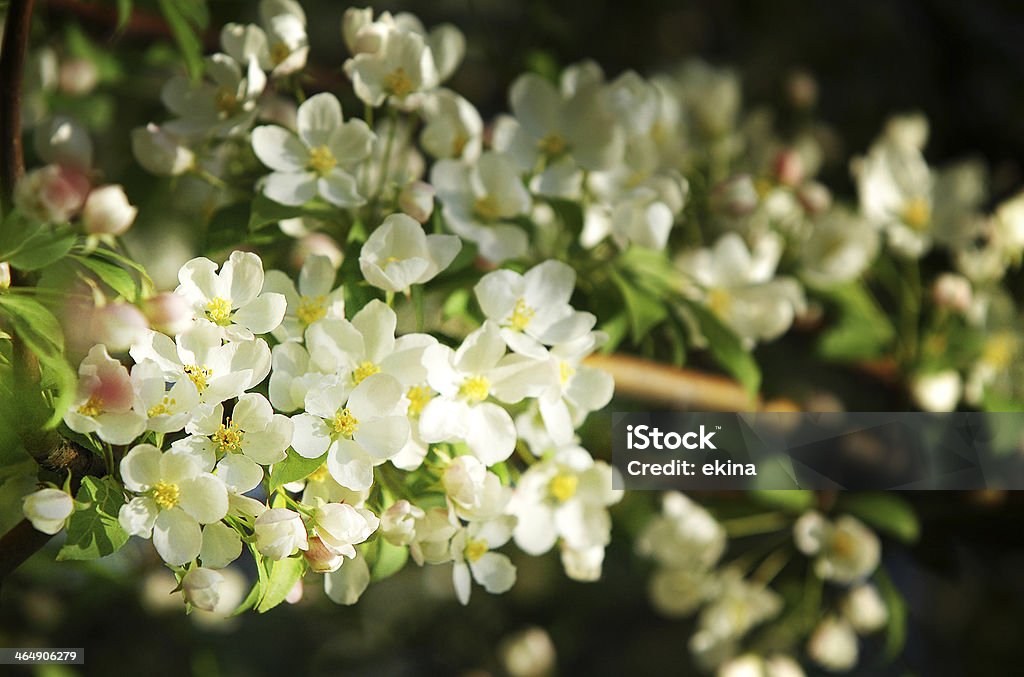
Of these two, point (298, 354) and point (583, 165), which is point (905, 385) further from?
point (298, 354)

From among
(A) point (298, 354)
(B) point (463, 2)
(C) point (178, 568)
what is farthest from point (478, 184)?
(B) point (463, 2)

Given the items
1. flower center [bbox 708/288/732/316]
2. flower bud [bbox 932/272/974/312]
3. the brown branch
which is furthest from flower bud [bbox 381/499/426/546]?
flower bud [bbox 932/272/974/312]

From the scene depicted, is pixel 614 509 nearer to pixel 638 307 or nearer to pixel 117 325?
pixel 638 307

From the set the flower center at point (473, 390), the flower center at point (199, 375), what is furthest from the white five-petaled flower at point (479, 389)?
the flower center at point (199, 375)

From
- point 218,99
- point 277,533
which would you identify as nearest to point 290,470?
point 277,533

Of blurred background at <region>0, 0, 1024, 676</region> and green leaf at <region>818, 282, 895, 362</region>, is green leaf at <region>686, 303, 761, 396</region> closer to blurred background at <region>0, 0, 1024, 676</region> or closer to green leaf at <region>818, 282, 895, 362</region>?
blurred background at <region>0, 0, 1024, 676</region>

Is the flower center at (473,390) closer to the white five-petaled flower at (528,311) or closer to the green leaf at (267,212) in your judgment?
the white five-petaled flower at (528,311)
